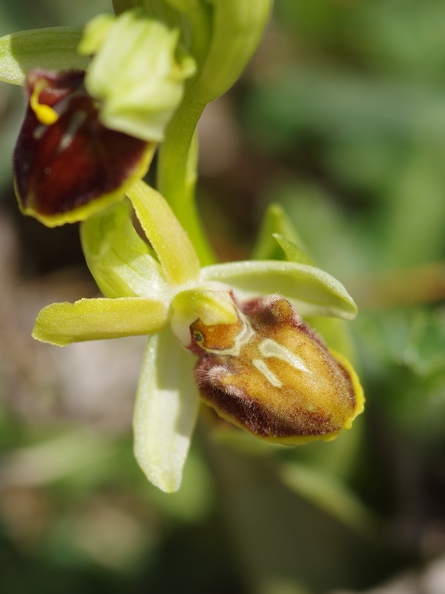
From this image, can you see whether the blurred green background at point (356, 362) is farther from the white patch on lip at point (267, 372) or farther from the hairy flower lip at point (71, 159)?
the hairy flower lip at point (71, 159)

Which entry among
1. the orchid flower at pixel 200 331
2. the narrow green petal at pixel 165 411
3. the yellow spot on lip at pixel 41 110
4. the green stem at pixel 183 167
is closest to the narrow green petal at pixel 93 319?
the orchid flower at pixel 200 331

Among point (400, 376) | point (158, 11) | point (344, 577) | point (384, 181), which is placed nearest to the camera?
point (158, 11)

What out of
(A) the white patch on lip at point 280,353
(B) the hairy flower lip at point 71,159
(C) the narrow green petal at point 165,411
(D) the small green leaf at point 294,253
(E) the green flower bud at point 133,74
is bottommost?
(C) the narrow green petal at point 165,411

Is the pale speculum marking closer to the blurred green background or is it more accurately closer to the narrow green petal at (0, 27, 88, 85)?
the blurred green background

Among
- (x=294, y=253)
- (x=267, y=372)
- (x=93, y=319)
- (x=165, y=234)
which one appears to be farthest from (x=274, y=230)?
(x=93, y=319)

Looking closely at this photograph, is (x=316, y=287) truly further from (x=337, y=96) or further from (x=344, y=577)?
(x=337, y=96)

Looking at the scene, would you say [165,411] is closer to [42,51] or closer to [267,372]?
[267,372]

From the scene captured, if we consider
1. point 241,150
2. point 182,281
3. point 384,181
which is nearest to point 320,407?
point 182,281
